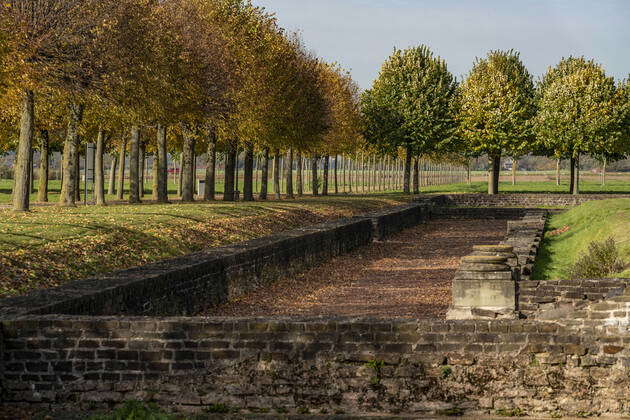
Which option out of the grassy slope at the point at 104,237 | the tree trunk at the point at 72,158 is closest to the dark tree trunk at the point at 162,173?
the grassy slope at the point at 104,237

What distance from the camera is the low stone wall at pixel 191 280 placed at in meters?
11.8

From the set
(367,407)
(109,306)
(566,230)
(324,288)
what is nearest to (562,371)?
(367,407)

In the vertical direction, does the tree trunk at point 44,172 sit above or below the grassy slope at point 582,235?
above

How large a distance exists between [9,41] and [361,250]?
39.1 ft

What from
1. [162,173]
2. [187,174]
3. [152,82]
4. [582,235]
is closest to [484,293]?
[582,235]

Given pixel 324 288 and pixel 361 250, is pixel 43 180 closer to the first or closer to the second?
pixel 361 250

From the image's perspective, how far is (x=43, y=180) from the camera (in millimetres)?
44000

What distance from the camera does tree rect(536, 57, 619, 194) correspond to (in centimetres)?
6700

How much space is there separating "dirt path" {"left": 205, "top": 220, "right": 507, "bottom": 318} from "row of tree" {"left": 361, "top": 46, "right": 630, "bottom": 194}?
118 ft

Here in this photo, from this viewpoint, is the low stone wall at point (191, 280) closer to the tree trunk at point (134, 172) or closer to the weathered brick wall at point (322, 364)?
the weathered brick wall at point (322, 364)

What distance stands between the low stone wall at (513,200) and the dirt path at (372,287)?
22418 millimetres

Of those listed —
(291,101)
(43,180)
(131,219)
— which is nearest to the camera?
(131,219)

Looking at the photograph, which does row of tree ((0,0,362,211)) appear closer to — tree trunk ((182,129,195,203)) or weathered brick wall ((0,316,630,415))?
tree trunk ((182,129,195,203))

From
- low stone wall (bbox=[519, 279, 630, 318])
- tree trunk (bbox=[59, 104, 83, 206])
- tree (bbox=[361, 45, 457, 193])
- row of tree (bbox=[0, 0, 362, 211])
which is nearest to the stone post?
low stone wall (bbox=[519, 279, 630, 318])
